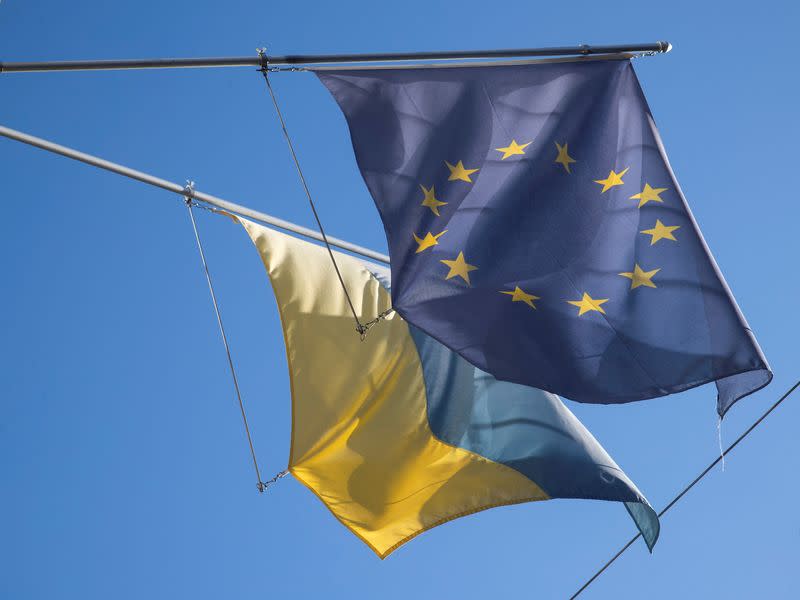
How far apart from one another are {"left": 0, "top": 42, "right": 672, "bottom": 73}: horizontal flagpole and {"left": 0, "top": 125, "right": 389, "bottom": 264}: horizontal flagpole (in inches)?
68.4

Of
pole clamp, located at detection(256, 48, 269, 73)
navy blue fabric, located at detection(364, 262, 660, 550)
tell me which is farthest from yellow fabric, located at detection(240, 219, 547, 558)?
pole clamp, located at detection(256, 48, 269, 73)

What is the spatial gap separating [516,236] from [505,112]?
3.34ft

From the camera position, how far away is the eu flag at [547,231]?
826 centimetres

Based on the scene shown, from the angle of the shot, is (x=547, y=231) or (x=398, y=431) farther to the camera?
(x=398, y=431)

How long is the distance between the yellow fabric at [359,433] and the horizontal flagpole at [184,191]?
53 centimetres

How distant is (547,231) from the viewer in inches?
344

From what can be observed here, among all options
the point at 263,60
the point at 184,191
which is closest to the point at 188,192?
Answer: the point at 184,191

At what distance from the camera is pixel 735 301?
8367mm

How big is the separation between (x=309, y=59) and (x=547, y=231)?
2211 mm

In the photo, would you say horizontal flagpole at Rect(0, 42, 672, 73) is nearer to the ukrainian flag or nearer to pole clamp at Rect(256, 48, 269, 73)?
pole clamp at Rect(256, 48, 269, 73)

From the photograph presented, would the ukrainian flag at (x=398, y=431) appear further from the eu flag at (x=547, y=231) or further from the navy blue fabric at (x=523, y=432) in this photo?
the eu flag at (x=547, y=231)

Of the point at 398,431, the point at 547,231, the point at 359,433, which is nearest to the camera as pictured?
the point at 547,231

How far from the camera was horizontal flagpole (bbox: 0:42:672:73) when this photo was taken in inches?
335

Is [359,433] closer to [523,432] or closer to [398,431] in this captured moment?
[398,431]
